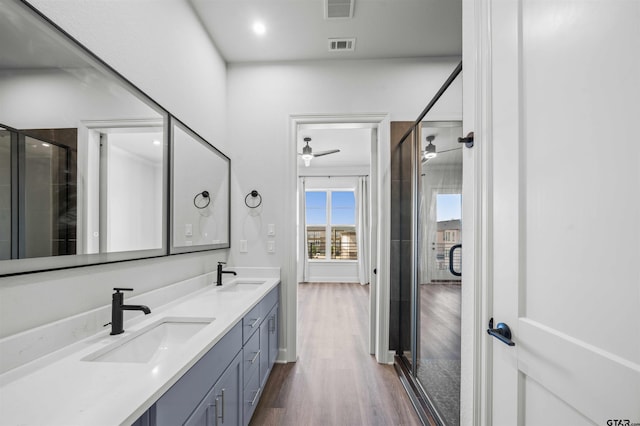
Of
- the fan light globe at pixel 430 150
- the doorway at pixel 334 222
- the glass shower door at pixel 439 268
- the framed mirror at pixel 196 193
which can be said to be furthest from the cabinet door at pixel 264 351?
the doorway at pixel 334 222

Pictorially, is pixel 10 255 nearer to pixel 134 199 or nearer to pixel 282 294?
pixel 134 199

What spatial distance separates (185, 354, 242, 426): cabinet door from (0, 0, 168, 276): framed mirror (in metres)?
0.74

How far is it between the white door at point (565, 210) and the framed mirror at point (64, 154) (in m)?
1.62

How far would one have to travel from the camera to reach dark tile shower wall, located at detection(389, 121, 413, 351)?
2.56 m

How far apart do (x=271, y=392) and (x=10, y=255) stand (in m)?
1.92

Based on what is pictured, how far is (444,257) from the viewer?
1716mm

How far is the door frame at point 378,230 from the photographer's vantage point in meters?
2.69

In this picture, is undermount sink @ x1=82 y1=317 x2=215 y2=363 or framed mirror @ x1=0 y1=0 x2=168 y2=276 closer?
framed mirror @ x1=0 y1=0 x2=168 y2=276

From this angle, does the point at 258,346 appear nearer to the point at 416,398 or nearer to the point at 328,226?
the point at 416,398

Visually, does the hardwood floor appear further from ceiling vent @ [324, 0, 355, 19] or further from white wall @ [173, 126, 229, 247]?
ceiling vent @ [324, 0, 355, 19]

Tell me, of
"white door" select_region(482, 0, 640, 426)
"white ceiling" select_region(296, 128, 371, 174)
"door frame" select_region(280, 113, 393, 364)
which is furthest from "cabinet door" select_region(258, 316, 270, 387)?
"white ceiling" select_region(296, 128, 371, 174)

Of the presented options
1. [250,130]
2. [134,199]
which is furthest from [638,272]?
[250,130]

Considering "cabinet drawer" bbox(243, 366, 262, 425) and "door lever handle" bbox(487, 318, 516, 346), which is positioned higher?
"door lever handle" bbox(487, 318, 516, 346)

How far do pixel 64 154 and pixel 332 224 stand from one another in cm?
615
